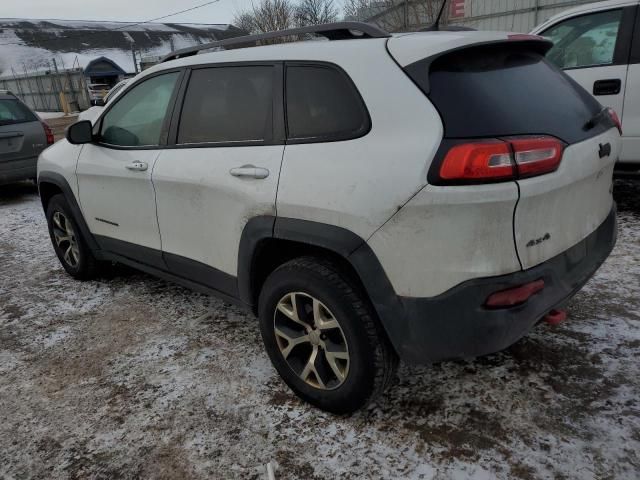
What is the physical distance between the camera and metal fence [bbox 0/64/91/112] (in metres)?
28.1

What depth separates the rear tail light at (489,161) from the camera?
5.95 ft

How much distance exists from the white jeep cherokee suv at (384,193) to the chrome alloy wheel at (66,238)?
169cm

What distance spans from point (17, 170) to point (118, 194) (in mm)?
5069

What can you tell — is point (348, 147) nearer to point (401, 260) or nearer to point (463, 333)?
point (401, 260)

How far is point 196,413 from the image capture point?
2525 millimetres

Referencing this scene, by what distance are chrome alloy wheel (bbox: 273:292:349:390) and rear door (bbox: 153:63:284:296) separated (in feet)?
1.43

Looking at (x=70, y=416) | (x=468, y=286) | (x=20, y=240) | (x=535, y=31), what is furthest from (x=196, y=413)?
(x=535, y=31)

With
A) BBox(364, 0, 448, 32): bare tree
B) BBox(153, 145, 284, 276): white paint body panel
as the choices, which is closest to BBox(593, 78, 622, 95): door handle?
BBox(153, 145, 284, 276): white paint body panel

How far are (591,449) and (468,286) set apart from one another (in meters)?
0.92

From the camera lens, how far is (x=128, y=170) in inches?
129

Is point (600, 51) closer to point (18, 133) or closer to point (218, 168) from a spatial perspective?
point (218, 168)

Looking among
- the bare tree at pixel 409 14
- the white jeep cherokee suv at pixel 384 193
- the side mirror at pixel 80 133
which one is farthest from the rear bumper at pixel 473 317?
the bare tree at pixel 409 14

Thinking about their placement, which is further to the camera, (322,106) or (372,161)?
(322,106)

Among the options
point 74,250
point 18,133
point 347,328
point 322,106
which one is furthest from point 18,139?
point 347,328
